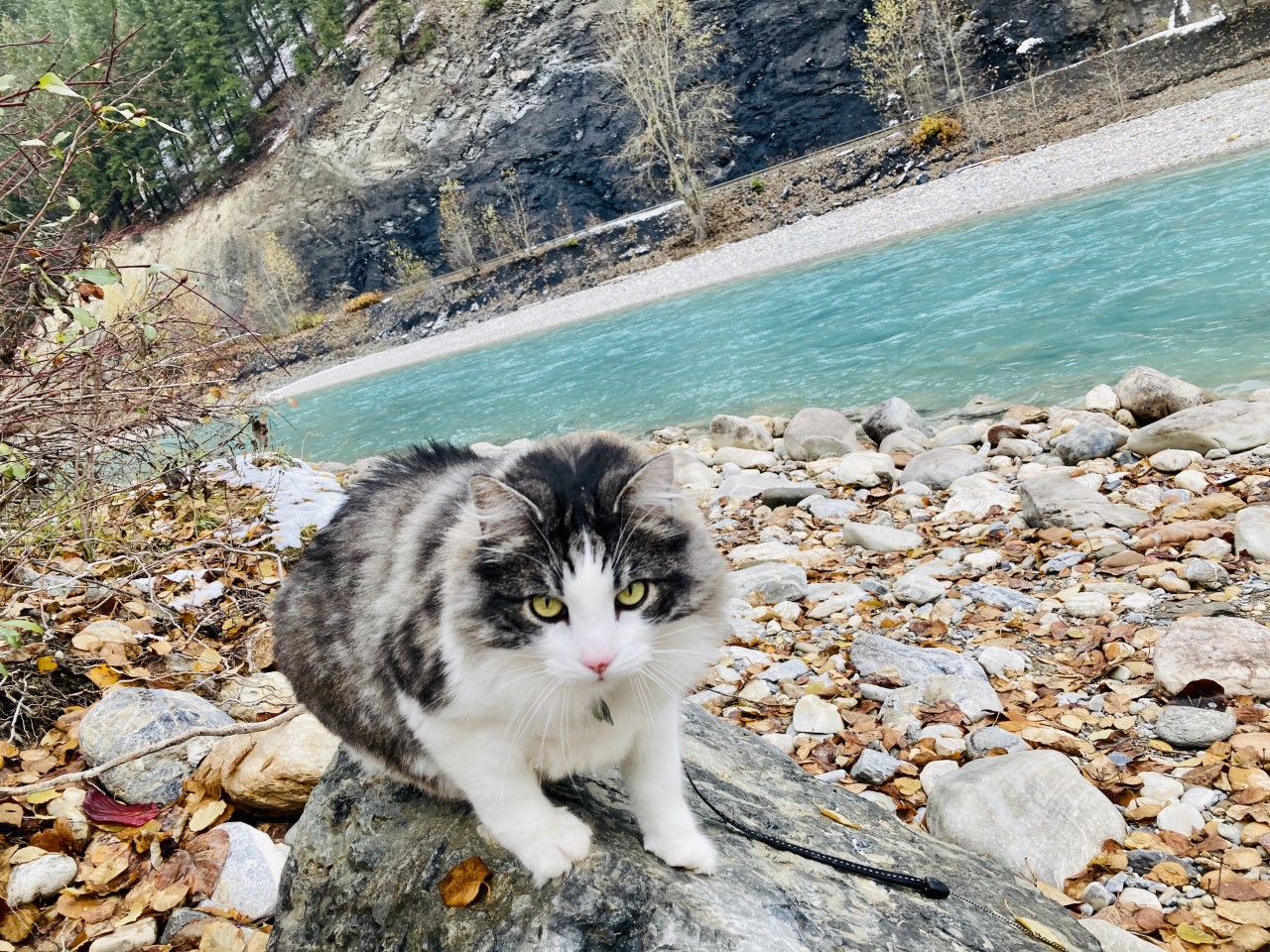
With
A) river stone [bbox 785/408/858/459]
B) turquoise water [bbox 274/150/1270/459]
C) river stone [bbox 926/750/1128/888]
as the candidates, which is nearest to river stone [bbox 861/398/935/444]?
river stone [bbox 785/408/858/459]

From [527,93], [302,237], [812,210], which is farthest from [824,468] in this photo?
[302,237]

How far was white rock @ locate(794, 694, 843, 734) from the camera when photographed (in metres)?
3.57

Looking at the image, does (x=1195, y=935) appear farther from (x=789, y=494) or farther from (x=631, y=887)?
(x=789, y=494)

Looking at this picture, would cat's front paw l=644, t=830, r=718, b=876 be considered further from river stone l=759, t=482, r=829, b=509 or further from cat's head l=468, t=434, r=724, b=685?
river stone l=759, t=482, r=829, b=509

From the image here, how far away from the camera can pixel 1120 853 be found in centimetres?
262

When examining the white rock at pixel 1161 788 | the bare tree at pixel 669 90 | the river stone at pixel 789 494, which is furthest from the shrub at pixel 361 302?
the white rock at pixel 1161 788

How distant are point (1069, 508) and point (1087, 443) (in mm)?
1725

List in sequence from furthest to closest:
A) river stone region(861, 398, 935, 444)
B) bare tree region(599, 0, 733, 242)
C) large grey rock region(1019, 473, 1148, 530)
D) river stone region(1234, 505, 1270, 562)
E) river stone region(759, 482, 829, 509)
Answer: bare tree region(599, 0, 733, 242) → river stone region(861, 398, 935, 444) → river stone region(759, 482, 829, 509) → large grey rock region(1019, 473, 1148, 530) → river stone region(1234, 505, 1270, 562)

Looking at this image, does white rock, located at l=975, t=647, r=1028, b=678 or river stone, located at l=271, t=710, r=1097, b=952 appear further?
white rock, located at l=975, t=647, r=1028, b=678

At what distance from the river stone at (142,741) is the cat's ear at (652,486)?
209cm

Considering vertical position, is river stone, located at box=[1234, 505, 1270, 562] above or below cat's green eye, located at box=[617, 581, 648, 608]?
below

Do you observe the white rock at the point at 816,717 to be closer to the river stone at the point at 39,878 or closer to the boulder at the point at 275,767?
the boulder at the point at 275,767

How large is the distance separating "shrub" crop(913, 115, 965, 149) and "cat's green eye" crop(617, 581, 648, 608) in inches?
1358

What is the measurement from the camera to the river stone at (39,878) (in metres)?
2.34
